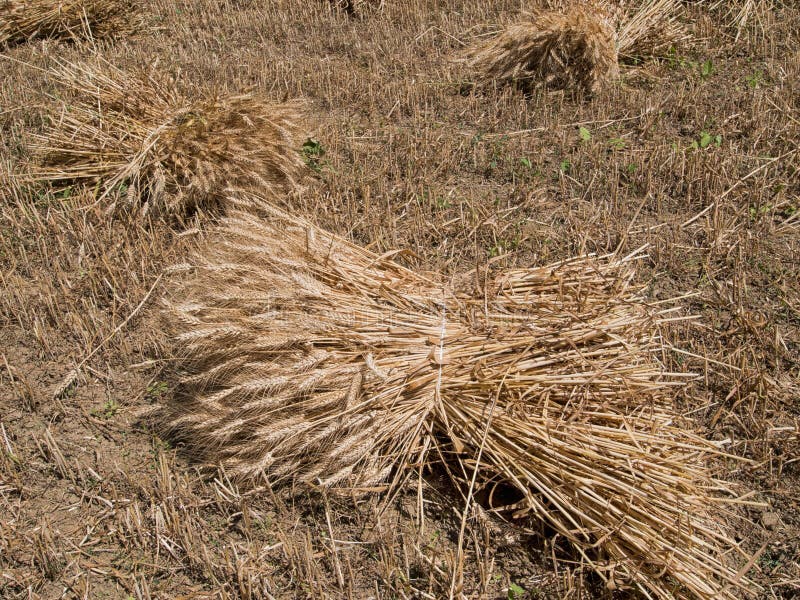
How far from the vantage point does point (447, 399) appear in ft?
9.07

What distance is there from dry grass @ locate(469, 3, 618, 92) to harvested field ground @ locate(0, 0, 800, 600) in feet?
0.57

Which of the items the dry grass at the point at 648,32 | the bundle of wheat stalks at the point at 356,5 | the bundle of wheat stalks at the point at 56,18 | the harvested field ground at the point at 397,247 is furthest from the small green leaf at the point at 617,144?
the bundle of wheat stalks at the point at 56,18

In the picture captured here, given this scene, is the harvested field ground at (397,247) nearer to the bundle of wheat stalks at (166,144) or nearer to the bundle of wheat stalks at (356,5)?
the bundle of wheat stalks at (356,5)

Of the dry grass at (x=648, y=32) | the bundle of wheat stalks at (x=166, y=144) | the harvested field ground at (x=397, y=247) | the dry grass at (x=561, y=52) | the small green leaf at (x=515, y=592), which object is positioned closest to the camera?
the small green leaf at (x=515, y=592)

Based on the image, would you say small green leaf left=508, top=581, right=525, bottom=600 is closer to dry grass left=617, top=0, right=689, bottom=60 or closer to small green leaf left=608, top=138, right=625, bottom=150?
small green leaf left=608, top=138, right=625, bottom=150

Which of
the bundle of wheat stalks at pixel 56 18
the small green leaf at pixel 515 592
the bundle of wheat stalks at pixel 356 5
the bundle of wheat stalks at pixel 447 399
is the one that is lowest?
the small green leaf at pixel 515 592

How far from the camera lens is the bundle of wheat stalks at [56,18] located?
21.3ft

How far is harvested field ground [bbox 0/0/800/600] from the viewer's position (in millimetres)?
2596

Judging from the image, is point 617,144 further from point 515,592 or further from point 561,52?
point 515,592

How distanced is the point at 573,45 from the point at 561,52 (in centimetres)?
10

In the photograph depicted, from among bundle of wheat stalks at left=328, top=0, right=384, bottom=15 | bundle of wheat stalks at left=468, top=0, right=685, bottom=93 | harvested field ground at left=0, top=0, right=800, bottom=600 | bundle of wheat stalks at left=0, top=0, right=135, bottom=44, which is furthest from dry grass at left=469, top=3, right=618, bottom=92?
bundle of wheat stalks at left=0, top=0, right=135, bottom=44

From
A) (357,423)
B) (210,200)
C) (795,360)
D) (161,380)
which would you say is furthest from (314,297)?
(795,360)

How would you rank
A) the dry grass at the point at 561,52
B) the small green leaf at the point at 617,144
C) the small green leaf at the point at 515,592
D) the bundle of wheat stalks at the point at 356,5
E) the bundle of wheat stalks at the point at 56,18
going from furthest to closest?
the bundle of wheat stalks at the point at 356,5, the bundle of wheat stalks at the point at 56,18, the dry grass at the point at 561,52, the small green leaf at the point at 617,144, the small green leaf at the point at 515,592

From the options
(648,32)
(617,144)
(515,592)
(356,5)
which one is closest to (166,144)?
(617,144)
